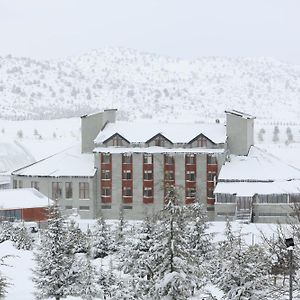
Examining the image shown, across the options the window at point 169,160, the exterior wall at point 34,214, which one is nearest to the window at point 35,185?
the exterior wall at point 34,214

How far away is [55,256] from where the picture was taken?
108 ft

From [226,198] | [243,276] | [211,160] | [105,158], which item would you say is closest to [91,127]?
[105,158]

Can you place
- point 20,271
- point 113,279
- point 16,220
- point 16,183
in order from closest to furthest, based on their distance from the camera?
point 113,279
point 20,271
point 16,220
point 16,183

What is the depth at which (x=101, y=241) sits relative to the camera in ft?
170

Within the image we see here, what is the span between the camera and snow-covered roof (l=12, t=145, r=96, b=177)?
232ft

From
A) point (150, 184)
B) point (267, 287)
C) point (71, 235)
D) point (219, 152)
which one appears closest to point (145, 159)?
point (150, 184)

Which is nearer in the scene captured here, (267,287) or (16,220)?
(267,287)

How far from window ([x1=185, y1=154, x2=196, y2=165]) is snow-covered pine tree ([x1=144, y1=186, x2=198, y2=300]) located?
44831mm

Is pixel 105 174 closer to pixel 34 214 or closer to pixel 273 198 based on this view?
pixel 34 214

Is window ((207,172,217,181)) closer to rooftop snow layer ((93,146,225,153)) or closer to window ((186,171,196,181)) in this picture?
window ((186,171,196,181))

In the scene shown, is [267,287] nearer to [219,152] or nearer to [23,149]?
[219,152]

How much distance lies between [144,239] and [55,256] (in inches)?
282

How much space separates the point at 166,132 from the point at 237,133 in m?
7.22

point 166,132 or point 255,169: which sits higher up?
point 166,132
